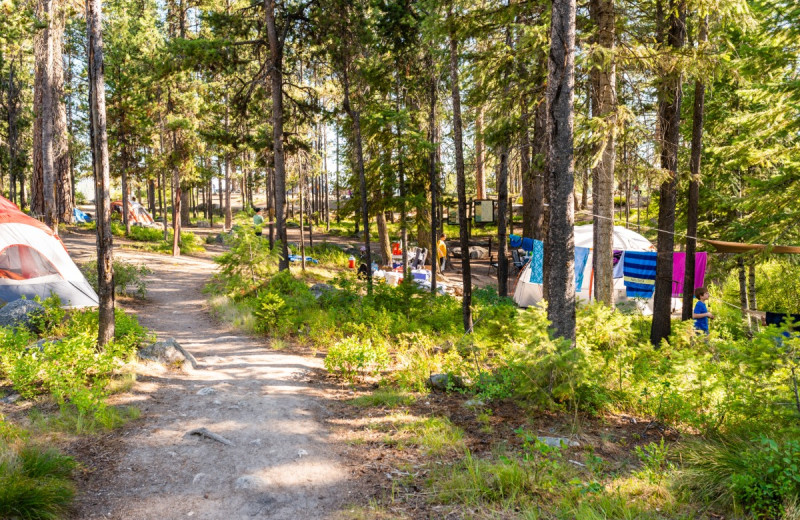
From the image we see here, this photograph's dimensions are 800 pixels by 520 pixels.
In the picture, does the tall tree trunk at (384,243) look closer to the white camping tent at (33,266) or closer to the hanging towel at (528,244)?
the hanging towel at (528,244)

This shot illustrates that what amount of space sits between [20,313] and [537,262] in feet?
41.2

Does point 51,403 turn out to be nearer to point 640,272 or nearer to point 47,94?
point 47,94

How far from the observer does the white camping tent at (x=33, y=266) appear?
31.4ft

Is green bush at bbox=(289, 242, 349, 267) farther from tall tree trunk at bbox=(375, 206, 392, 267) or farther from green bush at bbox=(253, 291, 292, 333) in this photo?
green bush at bbox=(253, 291, 292, 333)

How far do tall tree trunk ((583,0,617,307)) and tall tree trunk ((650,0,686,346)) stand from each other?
105 cm

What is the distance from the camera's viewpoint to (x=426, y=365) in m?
8.16

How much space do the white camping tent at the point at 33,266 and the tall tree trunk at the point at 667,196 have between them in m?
11.7

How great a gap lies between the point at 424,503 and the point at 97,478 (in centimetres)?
318

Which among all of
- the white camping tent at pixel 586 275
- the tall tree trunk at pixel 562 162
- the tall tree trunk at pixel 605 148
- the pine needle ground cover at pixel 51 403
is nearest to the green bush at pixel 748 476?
the tall tree trunk at pixel 562 162

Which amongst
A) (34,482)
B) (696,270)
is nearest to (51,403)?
(34,482)

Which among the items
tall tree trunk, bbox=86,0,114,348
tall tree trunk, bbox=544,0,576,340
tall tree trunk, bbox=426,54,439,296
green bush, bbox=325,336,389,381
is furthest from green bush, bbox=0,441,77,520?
tall tree trunk, bbox=426,54,439,296

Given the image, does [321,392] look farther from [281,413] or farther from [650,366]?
[650,366]

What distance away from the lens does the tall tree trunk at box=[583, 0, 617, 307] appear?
28.0 feet

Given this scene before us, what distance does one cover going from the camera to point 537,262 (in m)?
14.9
